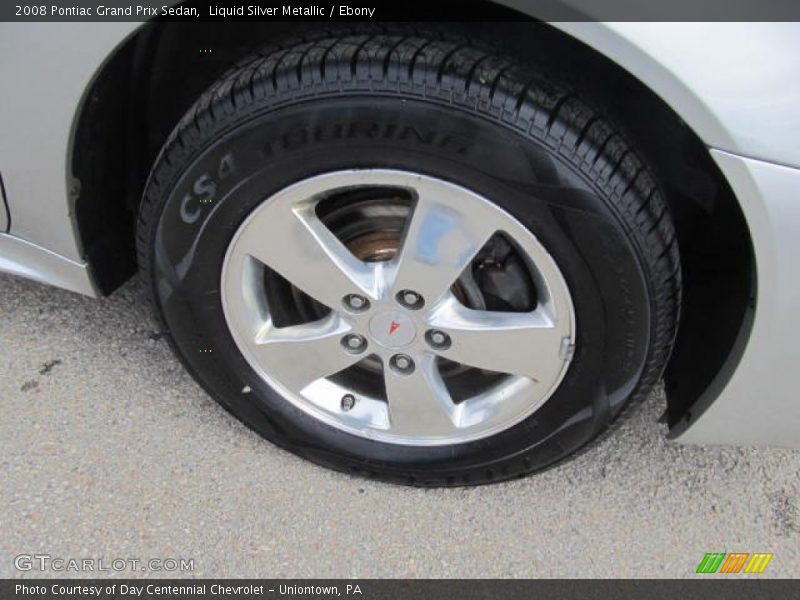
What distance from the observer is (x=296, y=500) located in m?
1.88

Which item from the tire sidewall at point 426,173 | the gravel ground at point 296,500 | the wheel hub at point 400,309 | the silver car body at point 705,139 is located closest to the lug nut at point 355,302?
the wheel hub at point 400,309

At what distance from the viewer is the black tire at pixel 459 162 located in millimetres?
1423

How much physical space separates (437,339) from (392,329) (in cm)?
9

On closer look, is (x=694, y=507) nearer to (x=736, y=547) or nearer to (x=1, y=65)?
(x=736, y=547)

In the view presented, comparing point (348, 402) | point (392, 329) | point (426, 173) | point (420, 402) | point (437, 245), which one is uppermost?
point (426, 173)

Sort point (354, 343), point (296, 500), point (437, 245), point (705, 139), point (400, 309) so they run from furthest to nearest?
point (296, 500) → point (354, 343) → point (400, 309) → point (437, 245) → point (705, 139)

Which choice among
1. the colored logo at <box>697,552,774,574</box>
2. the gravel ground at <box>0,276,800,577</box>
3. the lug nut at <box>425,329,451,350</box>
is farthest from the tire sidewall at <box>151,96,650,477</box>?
the colored logo at <box>697,552,774,574</box>

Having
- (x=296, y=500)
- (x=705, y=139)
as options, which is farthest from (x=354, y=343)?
(x=705, y=139)

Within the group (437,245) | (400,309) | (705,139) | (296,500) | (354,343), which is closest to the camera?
(705,139)

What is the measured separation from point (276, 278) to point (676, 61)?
913 mm

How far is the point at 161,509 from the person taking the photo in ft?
6.03

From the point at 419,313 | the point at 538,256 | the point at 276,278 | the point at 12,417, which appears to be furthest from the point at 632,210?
the point at 12,417

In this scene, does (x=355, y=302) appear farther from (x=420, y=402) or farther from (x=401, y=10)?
(x=401, y=10)

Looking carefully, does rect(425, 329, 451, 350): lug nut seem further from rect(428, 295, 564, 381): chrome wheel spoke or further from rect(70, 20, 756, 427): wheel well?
rect(70, 20, 756, 427): wheel well
